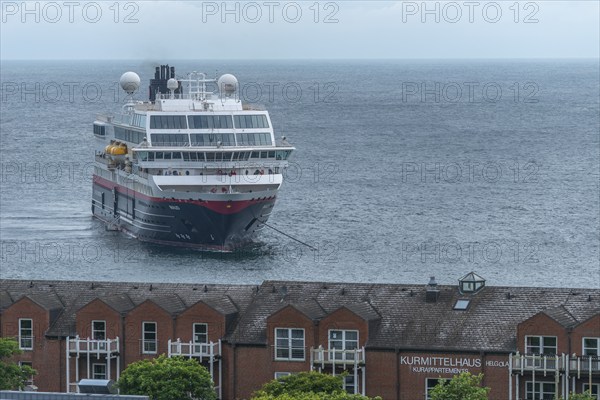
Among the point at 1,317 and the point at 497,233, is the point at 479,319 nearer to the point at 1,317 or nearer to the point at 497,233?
the point at 1,317

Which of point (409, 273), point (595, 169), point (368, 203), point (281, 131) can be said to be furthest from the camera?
point (281, 131)

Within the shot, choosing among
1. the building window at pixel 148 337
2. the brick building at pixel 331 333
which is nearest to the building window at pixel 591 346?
the brick building at pixel 331 333

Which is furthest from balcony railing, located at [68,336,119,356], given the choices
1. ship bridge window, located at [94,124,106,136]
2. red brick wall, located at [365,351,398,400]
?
ship bridge window, located at [94,124,106,136]

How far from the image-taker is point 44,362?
5803cm

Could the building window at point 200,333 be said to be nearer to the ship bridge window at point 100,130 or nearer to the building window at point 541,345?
the building window at point 541,345

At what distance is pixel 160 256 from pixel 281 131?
96049mm

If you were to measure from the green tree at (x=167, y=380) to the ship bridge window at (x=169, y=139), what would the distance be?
54.8 meters

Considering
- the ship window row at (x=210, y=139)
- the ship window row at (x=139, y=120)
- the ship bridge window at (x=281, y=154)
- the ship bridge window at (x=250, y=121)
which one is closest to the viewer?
the ship window row at (x=210, y=139)

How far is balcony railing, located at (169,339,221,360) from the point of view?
56.6 m

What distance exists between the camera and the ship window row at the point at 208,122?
107 metres

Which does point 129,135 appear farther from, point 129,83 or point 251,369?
point 251,369

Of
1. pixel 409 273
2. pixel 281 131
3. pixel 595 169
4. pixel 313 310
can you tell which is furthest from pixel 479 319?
pixel 281 131

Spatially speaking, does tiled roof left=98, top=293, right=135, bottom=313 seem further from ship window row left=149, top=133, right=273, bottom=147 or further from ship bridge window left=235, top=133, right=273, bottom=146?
ship bridge window left=235, top=133, right=273, bottom=146

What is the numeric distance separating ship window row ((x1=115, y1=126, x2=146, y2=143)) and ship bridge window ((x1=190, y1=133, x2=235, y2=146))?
4719 mm
